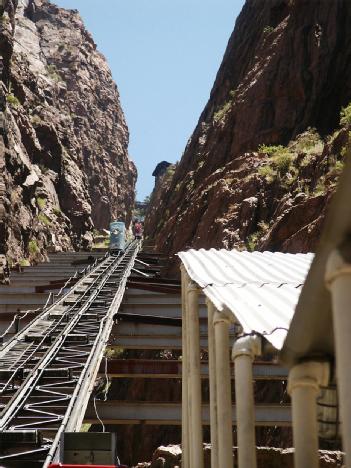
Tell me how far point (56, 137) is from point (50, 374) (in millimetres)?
48587

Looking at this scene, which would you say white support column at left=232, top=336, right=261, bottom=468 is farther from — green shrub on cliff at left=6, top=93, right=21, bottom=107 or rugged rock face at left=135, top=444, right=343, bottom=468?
green shrub on cliff at left=6, top=93, right=21, bottom=107

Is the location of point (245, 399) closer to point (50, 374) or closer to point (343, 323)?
point (343, 323)

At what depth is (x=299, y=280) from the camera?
343 inches

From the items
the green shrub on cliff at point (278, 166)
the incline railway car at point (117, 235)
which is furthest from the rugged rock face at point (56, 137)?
the green shrub on cliff at point (278, 166)

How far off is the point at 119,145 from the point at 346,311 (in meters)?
111

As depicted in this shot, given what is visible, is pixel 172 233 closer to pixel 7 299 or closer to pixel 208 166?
pixel 208 166

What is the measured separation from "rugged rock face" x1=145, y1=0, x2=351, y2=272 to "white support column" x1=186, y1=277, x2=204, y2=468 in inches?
467

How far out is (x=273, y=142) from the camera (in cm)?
3666

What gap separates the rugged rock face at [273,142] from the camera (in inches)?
1037

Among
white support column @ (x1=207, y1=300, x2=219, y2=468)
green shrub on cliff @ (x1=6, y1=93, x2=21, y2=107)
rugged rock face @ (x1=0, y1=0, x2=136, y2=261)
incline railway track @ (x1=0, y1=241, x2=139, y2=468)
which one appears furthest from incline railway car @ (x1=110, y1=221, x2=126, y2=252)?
white support column @ (x1=207, y1=300, x2=219, y2=468)

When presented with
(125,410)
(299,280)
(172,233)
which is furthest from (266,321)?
(172,233)

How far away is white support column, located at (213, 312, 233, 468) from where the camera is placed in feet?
21.3

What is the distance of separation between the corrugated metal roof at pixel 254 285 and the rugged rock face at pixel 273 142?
1035 cm

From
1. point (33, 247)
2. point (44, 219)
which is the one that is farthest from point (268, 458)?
point (44, 219)
